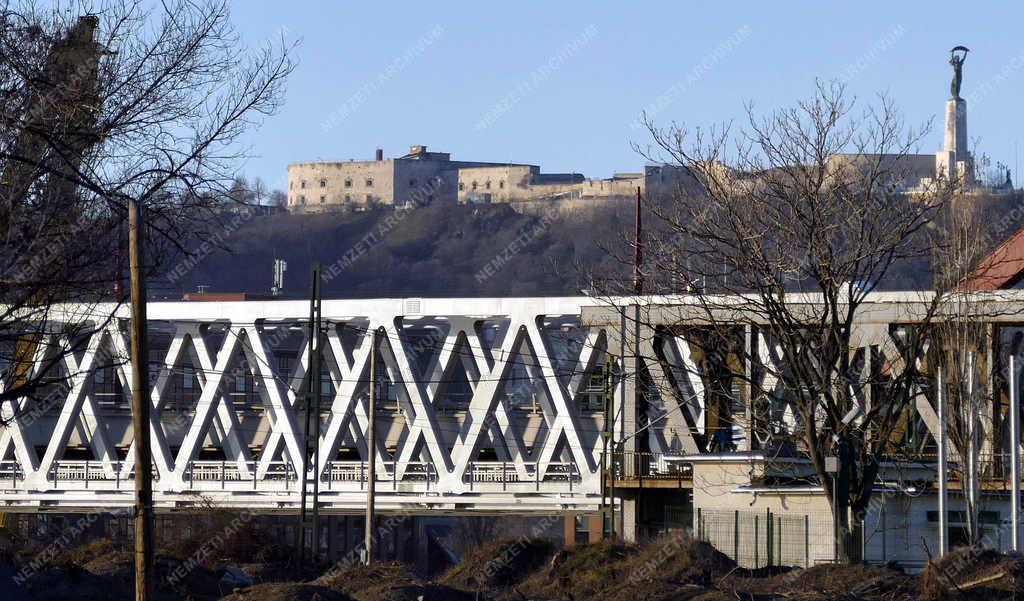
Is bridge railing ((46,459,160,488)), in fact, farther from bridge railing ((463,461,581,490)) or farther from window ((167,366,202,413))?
window ((167,366,202,413))

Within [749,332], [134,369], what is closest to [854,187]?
[749,332]

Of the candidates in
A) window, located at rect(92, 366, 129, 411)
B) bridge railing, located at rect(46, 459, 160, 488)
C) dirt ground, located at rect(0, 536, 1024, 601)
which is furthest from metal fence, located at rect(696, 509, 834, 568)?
window, located at rect(92, 366, 129, 411)

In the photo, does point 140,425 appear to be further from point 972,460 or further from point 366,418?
point 366,418

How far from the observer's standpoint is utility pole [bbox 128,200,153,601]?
1736cm

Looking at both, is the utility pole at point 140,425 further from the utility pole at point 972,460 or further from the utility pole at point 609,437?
the utility pole at point 609,437

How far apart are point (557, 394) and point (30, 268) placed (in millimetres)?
29084

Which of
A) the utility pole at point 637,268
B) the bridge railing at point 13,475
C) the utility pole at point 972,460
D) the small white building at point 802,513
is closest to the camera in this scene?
the utility pole at point 637,268

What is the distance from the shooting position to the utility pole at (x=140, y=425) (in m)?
17.4

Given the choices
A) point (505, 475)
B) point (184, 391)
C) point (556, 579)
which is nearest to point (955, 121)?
point (184, 391)

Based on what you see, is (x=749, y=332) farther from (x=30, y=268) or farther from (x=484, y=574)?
(x=30, y=268)

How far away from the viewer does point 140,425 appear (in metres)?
17.6

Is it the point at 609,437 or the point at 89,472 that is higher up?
the point at 609,437

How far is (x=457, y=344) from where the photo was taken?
155 feet

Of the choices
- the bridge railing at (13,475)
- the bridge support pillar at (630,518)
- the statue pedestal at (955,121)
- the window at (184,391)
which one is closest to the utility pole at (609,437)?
the bridge support pillar at (630,518)
